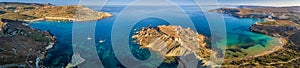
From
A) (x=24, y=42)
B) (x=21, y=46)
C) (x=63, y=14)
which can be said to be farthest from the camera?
(x=63, y=14)

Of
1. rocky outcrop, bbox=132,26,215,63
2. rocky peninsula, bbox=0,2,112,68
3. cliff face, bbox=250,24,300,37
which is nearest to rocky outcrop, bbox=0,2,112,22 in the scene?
rocky peninsula, bbox=0,2,112,68

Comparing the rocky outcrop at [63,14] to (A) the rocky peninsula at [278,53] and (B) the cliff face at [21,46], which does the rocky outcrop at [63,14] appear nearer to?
(B) the cliff face at [21,46]

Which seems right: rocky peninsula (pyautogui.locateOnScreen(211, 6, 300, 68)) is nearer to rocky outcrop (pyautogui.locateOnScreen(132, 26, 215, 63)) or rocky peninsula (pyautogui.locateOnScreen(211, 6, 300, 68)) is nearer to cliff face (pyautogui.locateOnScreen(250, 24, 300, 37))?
cliff face (pyautogui.locateOnScreen(250, 24, 300, 37))

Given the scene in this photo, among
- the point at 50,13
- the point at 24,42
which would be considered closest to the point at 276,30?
the point at 24,42

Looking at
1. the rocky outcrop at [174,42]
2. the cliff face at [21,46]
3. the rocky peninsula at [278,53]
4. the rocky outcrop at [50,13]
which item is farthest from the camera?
the rocky outcrop at [50,13]

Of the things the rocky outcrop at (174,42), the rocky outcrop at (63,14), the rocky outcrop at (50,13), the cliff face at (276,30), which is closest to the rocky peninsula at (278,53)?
the cliff face at (276,30)

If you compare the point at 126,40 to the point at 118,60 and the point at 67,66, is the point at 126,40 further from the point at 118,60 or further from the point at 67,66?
the point at 67,66

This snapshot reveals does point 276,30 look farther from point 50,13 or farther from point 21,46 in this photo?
point 50,13
